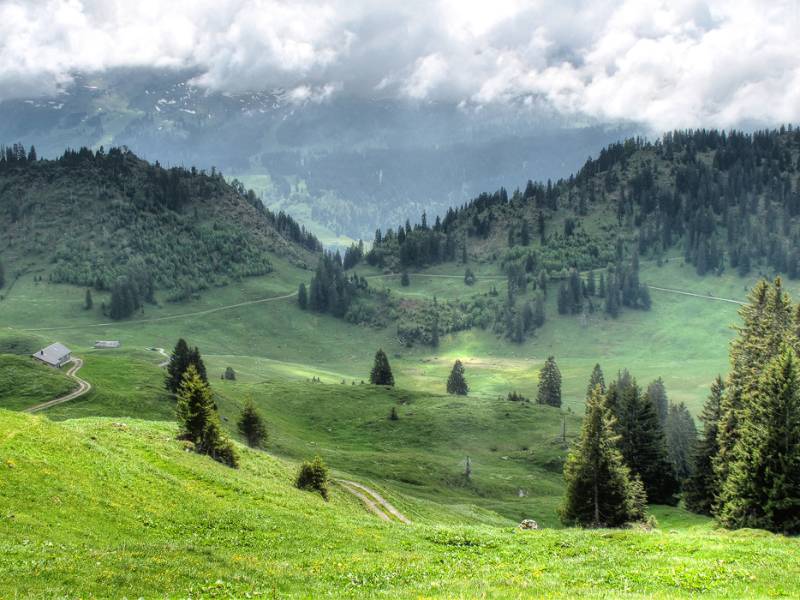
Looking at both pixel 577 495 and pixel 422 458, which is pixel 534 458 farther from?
pixel 577 495

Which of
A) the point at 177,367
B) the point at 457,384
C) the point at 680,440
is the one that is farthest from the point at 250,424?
the point at 457,384

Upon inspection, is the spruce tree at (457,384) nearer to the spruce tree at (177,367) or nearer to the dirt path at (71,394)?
the spruce tree at (177,367)

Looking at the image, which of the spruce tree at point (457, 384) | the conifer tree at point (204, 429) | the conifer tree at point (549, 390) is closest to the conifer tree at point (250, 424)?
the conifer tree at point (204, 429)

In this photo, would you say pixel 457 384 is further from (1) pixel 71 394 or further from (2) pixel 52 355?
(1) pixel 71 394

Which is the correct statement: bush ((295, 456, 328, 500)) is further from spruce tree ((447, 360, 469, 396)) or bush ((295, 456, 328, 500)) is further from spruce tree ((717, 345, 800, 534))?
spruce tree ((447, 360, 469, 396))

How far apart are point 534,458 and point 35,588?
115 metres

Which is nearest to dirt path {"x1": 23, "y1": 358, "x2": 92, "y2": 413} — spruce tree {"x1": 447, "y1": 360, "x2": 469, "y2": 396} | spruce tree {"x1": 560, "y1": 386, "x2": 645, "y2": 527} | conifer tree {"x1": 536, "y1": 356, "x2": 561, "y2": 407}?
spruce tree {"x1": 560, "y1": 386, "x2": 645, "y2": 527}

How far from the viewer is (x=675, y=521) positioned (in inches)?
3120

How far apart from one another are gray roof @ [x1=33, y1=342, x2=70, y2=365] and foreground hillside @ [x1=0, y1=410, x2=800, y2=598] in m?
95.0

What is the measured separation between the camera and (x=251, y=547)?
32750 mm

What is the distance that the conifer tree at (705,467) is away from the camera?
80.6 meters

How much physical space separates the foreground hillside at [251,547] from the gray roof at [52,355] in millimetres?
94958

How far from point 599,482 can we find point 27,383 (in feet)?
290

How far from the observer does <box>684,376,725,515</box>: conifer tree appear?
80.6 m
